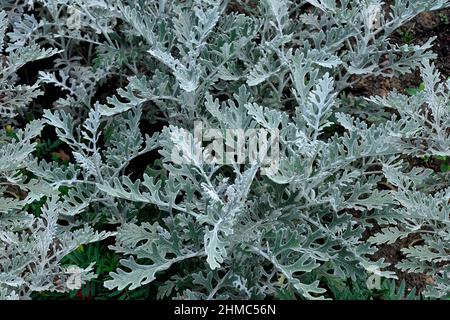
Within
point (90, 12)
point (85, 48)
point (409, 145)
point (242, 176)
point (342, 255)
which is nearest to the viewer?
point (242, 176)

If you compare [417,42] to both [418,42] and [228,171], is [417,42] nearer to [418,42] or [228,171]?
[418,42]

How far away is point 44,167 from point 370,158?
4.61ft

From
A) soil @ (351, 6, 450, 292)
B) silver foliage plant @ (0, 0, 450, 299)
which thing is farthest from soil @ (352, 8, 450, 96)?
silver foliage plant @ (0, 0, 450, 299)

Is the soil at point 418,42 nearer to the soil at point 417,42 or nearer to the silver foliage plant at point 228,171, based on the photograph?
the soil at point 417,42

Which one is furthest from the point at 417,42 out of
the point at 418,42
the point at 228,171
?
the point at 228,171

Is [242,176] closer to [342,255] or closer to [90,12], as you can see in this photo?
[342,255]

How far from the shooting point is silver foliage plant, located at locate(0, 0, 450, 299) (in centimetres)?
264

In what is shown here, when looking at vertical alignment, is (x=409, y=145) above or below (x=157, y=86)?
below

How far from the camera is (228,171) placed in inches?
126

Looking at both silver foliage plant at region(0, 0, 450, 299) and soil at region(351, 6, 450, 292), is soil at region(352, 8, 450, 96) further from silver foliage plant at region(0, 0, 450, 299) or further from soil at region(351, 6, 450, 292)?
silver foliage plant at region(0, 0, 450, 299)

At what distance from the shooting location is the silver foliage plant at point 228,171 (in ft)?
8.68

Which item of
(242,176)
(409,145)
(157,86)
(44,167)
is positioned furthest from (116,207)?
(409,145)

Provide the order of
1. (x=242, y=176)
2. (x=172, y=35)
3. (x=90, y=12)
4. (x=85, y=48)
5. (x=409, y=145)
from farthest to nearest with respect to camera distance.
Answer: (x=85, y=48) → (x=90, y=12) → (x=172, y=35) → (x=409, y=145) → (x=242, y=176)

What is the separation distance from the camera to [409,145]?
2.96m
